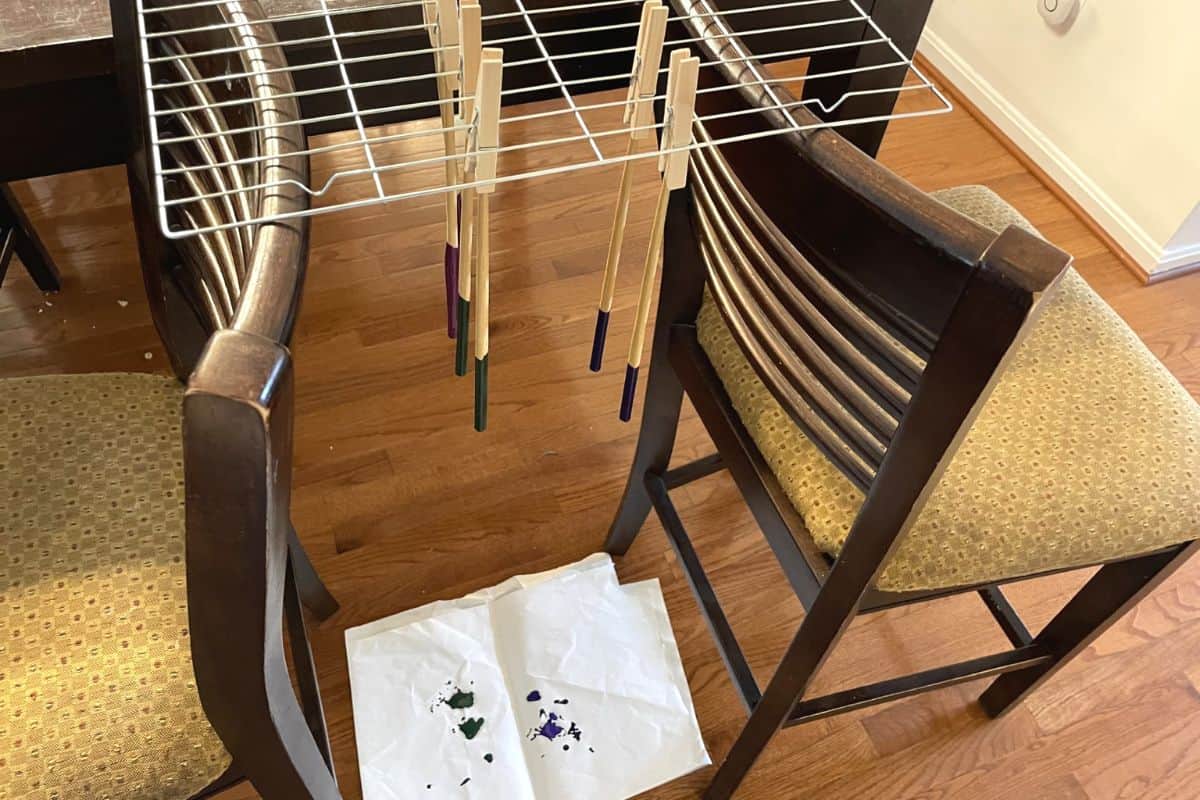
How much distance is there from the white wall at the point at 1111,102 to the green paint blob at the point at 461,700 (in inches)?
58.1

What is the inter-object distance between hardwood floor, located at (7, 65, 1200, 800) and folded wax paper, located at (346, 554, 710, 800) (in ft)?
0.12

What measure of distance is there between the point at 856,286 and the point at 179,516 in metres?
0.57

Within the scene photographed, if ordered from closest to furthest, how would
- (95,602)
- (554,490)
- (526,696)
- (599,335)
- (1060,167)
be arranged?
1. (95,602)
2. (599,335)
3. (526,696)
4. (554,490)
5. (1060,167)

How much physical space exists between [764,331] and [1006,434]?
0.28 meters

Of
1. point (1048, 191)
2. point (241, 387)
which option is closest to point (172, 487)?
point (241, 387)

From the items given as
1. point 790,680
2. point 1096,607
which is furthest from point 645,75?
point 1096,607

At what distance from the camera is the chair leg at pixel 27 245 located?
1440 millimetres

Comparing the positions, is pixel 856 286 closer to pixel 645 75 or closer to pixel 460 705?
pixel 645 75

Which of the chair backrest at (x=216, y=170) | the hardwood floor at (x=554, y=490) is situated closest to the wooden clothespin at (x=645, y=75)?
the chair backrest at (x=216, y=170)

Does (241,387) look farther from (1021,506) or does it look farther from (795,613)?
(795,613)

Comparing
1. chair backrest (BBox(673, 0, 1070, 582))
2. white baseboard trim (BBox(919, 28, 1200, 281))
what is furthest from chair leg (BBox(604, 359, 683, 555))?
white baseboard trim (BBox(919, 28, 1200, 281))

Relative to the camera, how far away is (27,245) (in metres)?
1.52

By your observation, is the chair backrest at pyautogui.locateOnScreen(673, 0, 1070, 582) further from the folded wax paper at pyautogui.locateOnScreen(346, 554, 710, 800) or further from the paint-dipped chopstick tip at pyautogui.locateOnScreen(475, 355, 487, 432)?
the folded wax paper at pyautogui.locateOnScreen(346, 554, 710, 800)

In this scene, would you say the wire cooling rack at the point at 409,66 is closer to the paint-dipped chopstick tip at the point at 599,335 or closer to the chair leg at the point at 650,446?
the paint-dipped chopstick tip at the point at 599,335
